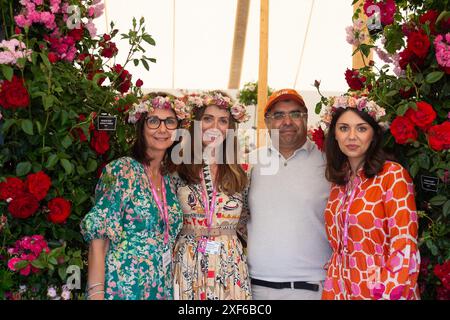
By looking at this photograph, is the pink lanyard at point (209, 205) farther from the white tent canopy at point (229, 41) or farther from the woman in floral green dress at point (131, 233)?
the white tent canopy at point (229, 41)

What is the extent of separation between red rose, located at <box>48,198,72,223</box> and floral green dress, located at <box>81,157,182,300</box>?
9 cm

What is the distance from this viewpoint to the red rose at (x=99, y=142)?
2139mm

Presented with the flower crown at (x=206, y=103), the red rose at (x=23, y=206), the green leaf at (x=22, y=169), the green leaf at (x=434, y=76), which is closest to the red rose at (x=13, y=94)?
the green leaf at (x=22, y=169)

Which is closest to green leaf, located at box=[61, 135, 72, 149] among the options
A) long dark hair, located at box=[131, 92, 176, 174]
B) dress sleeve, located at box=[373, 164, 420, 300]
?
long dark hair, located at box=[131, 92, 176, 174]

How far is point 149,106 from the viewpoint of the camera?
2244 millimetres

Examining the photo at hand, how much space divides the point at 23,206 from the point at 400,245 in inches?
53.7

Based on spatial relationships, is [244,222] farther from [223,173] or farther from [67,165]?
[67,165]

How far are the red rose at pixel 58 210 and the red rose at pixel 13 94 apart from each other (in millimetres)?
378

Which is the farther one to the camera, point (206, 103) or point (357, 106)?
point (206, 103)

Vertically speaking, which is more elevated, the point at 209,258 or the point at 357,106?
the point at 357,106

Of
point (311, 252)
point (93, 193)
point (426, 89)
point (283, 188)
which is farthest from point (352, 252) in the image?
point (93, 193)

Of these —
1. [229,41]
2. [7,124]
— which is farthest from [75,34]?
[229,41]

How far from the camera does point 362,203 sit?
1.93 metres
